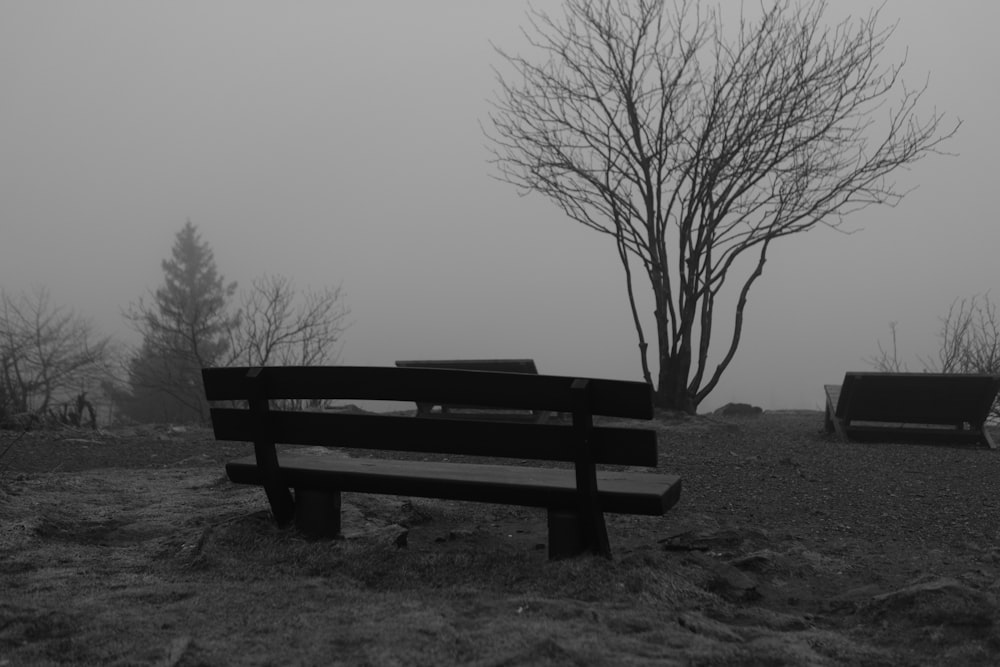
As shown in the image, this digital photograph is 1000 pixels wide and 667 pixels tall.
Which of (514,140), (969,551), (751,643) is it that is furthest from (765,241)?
(751,643)

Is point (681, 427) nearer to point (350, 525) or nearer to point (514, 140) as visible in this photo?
point (514, 140)

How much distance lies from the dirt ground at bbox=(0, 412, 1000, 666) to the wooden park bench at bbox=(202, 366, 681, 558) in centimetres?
21

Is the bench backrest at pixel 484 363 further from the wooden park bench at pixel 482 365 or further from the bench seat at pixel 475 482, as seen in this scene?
the bench seat at pixel 475 482

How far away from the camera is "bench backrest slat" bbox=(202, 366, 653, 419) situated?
375 centimetres

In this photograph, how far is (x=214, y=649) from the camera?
2.97 m

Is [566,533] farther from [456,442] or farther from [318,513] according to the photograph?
[318,513]

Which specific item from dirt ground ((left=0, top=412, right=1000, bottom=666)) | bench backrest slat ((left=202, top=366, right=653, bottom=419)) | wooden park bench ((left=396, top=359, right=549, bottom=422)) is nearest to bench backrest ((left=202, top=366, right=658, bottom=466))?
bench backrest slat ((left=202, top=366, right=653, bottom=419))

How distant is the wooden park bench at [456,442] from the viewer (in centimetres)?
383

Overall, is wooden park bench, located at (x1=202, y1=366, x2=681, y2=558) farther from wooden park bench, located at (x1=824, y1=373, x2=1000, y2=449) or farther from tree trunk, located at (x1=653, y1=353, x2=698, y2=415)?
tree trunk, located at (x1=653, y1=353, x2=698, y2=415)

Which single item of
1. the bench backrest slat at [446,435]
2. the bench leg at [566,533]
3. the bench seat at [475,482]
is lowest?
the bench leg at [566,533]

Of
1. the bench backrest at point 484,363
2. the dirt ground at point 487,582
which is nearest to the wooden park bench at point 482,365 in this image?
the bench backrest at point 484,363

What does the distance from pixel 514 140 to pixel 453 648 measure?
1255cm

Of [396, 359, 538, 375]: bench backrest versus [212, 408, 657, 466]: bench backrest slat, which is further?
[396, 359, 538, 375]: bench backrest

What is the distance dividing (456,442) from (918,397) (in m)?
8.41
